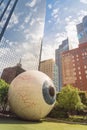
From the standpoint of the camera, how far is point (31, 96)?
17.8m

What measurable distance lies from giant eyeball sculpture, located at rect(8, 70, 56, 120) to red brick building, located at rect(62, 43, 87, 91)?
75.6m

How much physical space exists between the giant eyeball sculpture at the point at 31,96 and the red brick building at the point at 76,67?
75594 mm

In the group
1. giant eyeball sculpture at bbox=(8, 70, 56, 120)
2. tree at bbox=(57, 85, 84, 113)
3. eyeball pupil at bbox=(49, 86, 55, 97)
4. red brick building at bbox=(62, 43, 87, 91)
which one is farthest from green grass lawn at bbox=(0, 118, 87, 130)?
red brick building at bbox=(62, 43, 87, 91)

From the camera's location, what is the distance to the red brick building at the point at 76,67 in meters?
95.5

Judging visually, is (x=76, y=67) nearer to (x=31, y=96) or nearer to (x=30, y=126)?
(x=31, y=96)

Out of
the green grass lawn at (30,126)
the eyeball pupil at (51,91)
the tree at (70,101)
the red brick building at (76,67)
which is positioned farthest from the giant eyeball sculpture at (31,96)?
the red brick building at (76,67)

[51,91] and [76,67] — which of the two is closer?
[51,91]

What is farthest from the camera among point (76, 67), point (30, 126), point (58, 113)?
point (76, 67)

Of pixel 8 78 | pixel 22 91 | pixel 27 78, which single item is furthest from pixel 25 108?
pixel 8 78

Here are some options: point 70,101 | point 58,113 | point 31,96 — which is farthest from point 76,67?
point 31,96

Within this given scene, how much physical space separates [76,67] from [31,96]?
86.0 meters

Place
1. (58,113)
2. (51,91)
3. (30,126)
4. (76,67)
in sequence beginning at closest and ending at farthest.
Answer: (30,126), (51,91), (58,113), (76,67)

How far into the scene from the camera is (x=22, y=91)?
59.8 ft

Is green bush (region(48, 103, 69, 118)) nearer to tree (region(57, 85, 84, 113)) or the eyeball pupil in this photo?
tree (region(57, 85, 84, 113))
